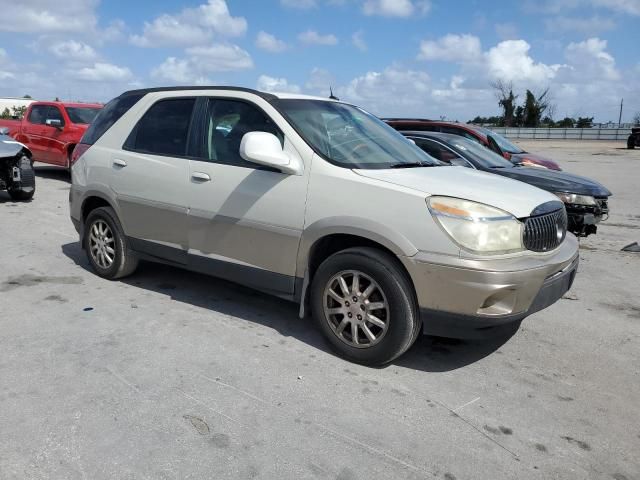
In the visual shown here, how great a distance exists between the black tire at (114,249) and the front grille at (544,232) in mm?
3459

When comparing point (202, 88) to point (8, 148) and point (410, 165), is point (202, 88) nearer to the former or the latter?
point (410, 165)

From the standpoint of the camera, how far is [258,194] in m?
4.12

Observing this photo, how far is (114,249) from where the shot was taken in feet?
17.8

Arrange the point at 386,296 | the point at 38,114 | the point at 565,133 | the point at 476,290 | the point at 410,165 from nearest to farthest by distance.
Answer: the point at 476,290, the point at 386,296, the point at 410,165, the point at 38,114, the point at 565,133

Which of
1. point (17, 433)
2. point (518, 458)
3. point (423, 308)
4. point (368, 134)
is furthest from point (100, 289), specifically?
point (518, 458)

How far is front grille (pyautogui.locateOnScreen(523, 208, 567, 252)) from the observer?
3.57 metres

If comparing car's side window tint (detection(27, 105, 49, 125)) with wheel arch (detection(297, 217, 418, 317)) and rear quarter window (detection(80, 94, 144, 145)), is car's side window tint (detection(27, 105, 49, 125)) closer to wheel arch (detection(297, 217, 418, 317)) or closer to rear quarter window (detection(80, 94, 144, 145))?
rear quarter window (detection(80, 94, 144, 145))

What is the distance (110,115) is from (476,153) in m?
5.21

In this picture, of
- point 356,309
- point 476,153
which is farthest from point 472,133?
point 356,309

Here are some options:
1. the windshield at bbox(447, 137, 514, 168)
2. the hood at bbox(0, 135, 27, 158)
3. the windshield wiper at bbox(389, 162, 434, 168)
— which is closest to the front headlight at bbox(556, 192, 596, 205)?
the windshield at bbox(447, 137, 514, 168)

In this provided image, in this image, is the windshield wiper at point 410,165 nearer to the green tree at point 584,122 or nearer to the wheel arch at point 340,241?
the wheel arch at point 340,241

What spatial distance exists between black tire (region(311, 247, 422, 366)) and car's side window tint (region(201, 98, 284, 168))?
3.30 ft

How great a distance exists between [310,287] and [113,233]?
7.54 ft

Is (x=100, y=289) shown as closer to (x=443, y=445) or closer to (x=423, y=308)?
(x=423, y=308)
